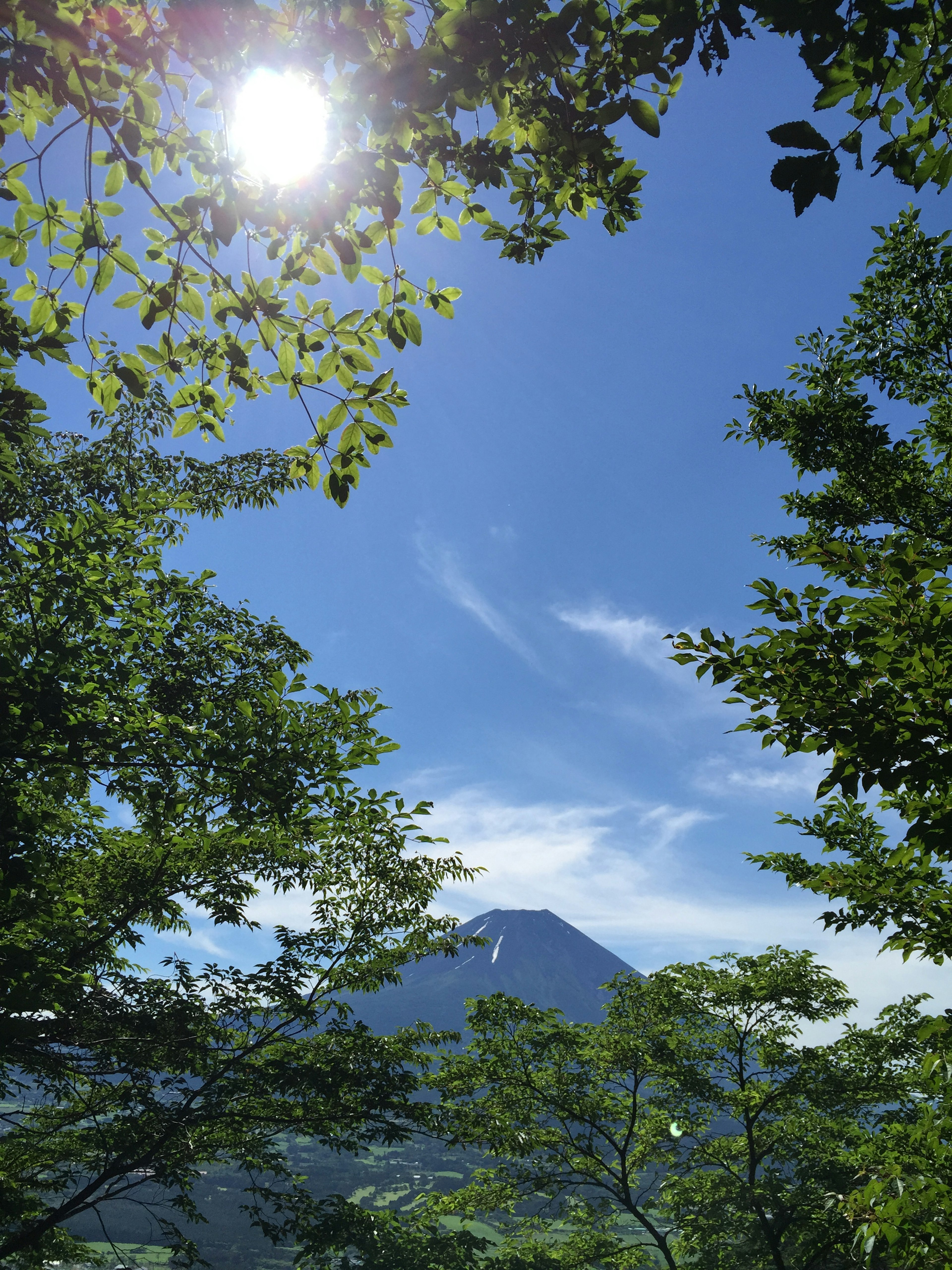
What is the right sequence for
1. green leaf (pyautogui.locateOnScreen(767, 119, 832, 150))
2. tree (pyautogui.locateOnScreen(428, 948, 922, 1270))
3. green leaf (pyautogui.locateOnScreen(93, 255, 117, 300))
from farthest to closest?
tree (pyautogui.locateOnScreen(428, 948, 922, 1270)) < green leaf (pyautogui.locateOnScreen(93, 255, 117, 300)) < green leaf (pyautogui.locateOnScreen(767, 119, 832, 150))

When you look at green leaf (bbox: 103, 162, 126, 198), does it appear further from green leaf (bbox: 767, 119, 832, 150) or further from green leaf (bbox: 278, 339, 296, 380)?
green leaf (bbox: 767, 119, 832, 150)

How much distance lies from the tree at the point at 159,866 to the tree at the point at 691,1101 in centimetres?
522

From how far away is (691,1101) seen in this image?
16375mm

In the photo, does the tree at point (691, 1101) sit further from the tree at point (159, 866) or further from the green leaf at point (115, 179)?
the green leaf at point (115, 179)

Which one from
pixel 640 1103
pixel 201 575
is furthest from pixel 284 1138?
pixel 201 575

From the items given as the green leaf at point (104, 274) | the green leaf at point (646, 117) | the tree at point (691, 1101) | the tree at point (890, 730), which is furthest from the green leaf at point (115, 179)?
the tree at point (691, 1101)

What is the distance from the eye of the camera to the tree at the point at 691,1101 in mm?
14289

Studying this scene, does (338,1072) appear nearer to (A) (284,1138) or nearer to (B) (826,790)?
(B) (826,790)

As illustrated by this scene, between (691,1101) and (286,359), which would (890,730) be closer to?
(286,359)

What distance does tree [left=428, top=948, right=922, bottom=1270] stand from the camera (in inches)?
563

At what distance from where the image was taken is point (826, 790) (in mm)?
3506

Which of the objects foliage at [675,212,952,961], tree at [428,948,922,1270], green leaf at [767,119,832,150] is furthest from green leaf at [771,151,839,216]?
tree at [428,948,922,1270]

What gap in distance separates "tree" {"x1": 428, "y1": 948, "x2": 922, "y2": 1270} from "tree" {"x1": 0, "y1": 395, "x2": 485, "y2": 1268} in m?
5.22

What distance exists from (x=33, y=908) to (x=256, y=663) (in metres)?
6.57
